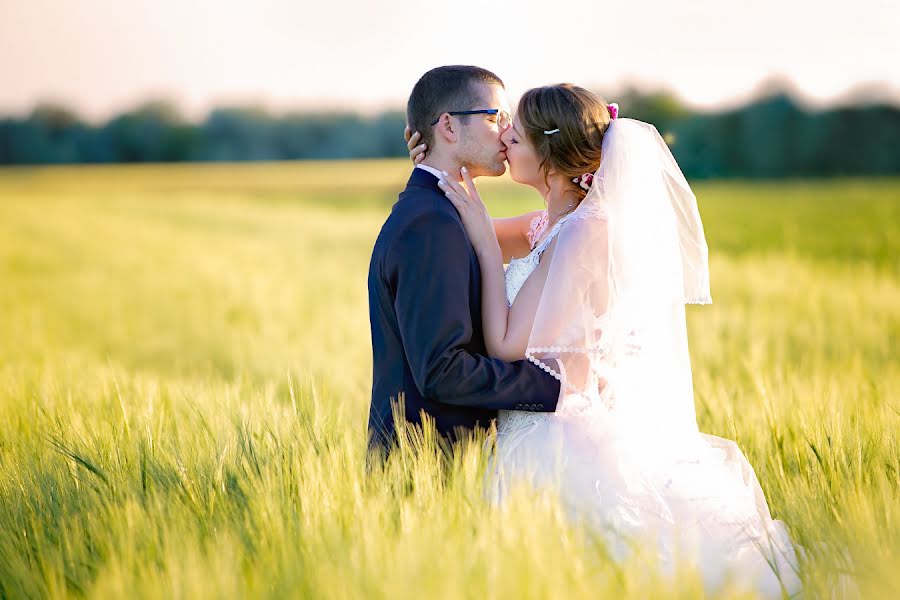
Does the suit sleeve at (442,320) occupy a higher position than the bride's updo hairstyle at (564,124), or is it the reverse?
the bride's updo hairstyle at (564,124)

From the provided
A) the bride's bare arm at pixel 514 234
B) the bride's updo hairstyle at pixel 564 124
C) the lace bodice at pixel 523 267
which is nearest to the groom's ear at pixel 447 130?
the bride's updo hairstyle at pixel 564 124

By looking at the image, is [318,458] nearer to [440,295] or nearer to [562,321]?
[440,295]

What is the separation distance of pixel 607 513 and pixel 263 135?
68661mm

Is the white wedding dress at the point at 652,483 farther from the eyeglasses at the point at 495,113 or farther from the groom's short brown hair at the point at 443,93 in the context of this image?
the groom's short brown hair at the point at 443,93

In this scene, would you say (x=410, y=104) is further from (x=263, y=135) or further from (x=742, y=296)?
(x=263, y=135)

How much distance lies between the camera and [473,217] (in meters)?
3.16

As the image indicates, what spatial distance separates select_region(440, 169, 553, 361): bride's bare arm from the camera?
10.4 feet

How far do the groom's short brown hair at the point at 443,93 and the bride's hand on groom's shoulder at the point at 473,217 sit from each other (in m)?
0.27

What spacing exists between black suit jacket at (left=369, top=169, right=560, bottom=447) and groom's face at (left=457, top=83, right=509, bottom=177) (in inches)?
7.9

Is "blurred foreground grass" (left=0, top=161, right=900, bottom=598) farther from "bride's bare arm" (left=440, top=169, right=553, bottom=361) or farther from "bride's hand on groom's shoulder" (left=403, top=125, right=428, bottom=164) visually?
"bride's hand on groom's shoulder" (left=403, top=125, right=428, bottom=164)

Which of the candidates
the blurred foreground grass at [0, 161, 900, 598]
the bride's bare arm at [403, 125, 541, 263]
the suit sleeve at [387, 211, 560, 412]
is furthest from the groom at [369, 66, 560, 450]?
the bride's bare arm at [403, 125, 541, 263]

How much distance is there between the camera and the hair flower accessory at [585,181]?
11.4 ft

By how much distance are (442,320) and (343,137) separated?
64825 millimetres

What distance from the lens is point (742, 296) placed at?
9.59 meters
